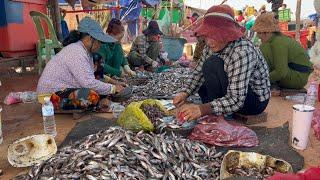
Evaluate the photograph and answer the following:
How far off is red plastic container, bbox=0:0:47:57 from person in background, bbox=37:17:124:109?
423 cm

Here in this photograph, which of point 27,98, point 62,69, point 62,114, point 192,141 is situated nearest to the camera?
point 192,141

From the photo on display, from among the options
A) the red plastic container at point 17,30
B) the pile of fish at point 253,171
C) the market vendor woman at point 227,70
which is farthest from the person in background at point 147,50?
the pile of fish at point 253,171

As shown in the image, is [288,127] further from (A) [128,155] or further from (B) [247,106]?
(A) [128,155]

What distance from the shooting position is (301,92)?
6.60 meters

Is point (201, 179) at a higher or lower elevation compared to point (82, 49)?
lower

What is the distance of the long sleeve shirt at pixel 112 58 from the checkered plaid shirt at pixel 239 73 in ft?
10.6

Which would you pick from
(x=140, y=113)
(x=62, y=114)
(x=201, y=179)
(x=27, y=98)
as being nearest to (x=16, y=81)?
(x=27, y=98)

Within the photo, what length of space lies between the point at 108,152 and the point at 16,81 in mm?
6466

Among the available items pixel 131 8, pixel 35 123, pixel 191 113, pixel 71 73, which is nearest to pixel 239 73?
pixel 191 113

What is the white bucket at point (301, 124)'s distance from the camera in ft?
12.7

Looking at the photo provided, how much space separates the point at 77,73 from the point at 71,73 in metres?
0.17

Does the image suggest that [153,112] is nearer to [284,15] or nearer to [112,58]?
[112,58]

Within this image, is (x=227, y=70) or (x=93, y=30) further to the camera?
(x=93, y=30)

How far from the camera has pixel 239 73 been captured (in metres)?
4.06
